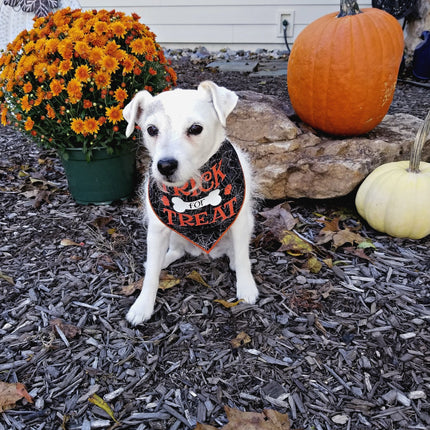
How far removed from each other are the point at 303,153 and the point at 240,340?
5.90ft

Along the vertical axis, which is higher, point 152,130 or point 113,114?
point 152,130

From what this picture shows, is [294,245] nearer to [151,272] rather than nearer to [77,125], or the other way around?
A: [151,272]

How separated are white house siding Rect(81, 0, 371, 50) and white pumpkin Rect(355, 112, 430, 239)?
539 cm

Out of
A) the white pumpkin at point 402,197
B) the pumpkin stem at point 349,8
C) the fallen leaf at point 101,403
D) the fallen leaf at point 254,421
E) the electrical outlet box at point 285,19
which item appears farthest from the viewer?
the electrical outlet box at point 285,19

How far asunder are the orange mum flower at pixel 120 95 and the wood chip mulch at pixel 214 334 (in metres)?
0.96

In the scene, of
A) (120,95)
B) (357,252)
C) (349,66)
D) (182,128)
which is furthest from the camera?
(349,66)

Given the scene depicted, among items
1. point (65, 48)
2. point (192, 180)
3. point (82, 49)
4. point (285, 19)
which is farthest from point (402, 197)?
point (285, 19)

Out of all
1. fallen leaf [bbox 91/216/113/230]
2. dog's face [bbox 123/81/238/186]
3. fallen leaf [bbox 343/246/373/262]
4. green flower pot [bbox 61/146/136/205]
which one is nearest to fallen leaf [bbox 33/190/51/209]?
green flower pot [bbox 61/146/136/205]

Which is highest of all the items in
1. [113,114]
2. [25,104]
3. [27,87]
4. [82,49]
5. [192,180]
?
[82,49]

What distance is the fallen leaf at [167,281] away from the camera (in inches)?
101

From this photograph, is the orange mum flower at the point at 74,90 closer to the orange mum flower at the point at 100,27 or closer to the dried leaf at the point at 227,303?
the orange mum flower at the point at 100,27

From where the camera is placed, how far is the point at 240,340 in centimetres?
215

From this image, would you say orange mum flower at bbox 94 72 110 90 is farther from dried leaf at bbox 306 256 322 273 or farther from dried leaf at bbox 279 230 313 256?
dried leaf at bbox 306 256 322 273

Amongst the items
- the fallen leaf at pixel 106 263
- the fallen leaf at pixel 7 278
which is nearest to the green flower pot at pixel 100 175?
the fallen leaf at pixel 106 263
